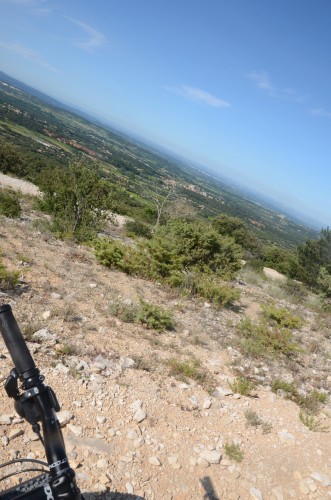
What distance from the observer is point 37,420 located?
1609 millimetres

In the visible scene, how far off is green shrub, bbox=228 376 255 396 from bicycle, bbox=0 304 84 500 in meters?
4.27

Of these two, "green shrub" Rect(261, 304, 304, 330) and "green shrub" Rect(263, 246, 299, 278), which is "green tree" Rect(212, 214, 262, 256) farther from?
"green shrub" Rect(261, 304, 304, 330)

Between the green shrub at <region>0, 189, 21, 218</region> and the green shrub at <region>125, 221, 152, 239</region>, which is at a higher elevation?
the green shrub at <region>0, 189, 21, 218</region>

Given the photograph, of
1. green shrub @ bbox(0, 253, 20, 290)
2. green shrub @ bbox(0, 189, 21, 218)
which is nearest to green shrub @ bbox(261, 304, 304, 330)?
green shrub @ bbox(0, 253, 20, 290)

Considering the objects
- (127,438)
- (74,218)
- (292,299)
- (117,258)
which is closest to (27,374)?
(127,438)

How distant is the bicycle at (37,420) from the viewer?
150cm

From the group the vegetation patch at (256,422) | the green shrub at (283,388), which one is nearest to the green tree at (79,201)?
the green shrub at (283,388)

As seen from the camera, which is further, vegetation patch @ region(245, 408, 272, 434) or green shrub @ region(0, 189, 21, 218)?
green shrub @ region(0, 189, 21, 218)

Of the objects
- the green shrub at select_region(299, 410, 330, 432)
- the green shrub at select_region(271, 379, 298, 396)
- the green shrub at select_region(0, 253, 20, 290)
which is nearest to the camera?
the green shrub at select_region(299, 410, 330, 432)

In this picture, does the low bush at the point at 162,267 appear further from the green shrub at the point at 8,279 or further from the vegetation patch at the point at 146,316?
the green shrub at the point at 8,279

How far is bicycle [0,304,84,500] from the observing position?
4.91 feet

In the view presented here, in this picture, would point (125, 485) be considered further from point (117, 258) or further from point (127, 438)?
point (117, 258)

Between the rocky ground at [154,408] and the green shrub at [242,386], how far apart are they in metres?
0.10

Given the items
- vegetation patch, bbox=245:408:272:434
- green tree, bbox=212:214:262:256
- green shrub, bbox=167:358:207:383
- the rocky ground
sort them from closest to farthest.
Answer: the rocky ground, vegetation patch, bbox=245:408:272:434, green shrub, bbox=167:358:207:383, green tree, bbox=212:214:262:256
